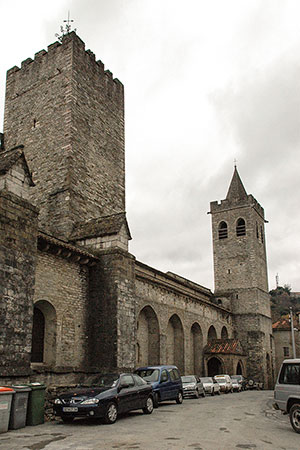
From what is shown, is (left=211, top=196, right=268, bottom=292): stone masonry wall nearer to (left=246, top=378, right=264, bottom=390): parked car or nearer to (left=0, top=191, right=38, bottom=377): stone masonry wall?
(left=246, top=378, right=264, bottom=390): parked car

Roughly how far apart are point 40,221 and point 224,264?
2685cm

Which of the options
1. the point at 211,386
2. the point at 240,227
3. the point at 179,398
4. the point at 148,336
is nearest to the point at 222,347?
the point at 211,386

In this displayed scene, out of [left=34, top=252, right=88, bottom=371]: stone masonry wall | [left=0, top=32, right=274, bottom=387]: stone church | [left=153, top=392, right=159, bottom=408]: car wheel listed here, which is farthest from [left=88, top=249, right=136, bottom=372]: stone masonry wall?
[left=153, top=392, right=159, bottom=408]: car wheel

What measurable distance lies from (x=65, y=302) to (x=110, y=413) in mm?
5643

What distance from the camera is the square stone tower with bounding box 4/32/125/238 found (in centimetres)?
1844

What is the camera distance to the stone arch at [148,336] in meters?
23.2

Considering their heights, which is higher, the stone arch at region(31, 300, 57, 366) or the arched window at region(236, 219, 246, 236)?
the arched window at region(236, 219, 246, 236)

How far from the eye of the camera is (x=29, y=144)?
2038 cm

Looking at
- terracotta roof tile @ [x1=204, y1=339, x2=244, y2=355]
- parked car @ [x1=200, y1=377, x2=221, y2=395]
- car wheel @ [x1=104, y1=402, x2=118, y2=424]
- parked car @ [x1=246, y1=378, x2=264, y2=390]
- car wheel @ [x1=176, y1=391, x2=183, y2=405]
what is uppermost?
terracotta roof tile @ [x1=204, y1=339, x2=244, y2=355]

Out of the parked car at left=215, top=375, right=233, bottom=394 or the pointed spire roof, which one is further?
the pointed spire roof

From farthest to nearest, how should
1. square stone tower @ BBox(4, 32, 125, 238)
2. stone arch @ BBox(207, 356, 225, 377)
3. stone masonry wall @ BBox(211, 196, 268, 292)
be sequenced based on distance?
stone masonry wall @ BBox(211, 196, 268, 292) → stone arch @ BBox(207, 356, 225, 377) → square stone tower @ BBox(4, 32, 125, 238)

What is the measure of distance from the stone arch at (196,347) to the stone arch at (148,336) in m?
7.09

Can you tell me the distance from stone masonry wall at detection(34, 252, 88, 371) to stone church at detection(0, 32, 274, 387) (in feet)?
0.12

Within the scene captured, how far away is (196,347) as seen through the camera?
1205 inches
